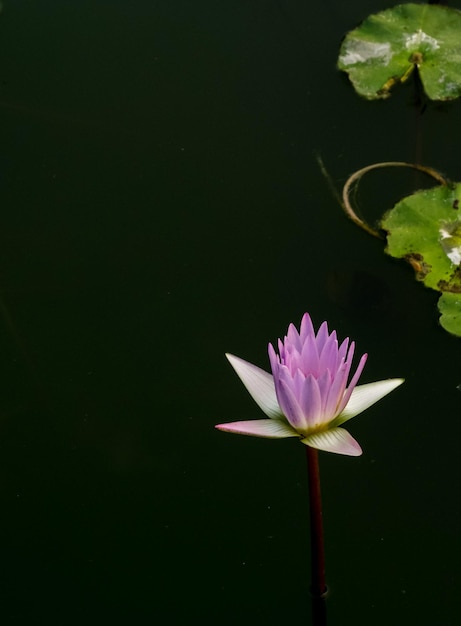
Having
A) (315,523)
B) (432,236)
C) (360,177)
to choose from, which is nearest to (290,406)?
(315,523)

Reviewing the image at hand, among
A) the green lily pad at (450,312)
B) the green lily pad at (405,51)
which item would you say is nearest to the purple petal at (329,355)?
the green lily pad at (450,312)

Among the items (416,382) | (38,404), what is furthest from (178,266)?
(416,382)

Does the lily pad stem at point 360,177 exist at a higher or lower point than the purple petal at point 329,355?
higher

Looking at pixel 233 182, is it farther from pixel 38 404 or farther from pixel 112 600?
pixel 112 600

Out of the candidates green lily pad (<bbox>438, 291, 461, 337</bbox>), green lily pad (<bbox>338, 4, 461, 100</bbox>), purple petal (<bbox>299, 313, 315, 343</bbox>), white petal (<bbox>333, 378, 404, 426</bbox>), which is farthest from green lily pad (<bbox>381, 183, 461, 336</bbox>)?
purple petal (<bbox>299, 313, 315, 343</bbox>)

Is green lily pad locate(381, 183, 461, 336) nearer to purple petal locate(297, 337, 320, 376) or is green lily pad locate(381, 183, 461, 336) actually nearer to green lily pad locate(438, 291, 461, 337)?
green lily pad locate(438, 291, 461, 337)

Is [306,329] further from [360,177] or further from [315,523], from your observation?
[360,177]

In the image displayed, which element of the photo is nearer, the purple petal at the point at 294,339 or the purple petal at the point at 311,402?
the purple petal at the point at 311,402

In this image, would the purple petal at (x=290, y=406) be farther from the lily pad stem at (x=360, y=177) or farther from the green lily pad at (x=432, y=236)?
the lily pad stem at (x=360, y=177)
